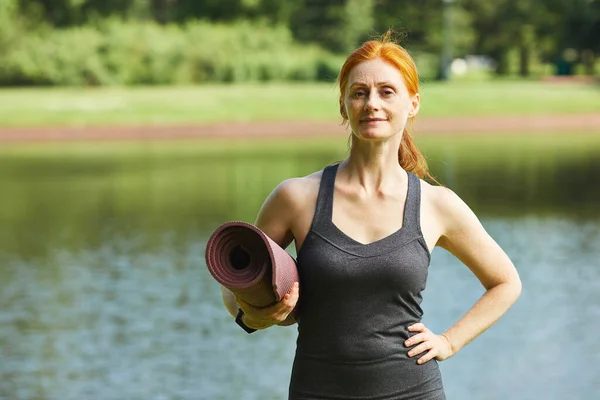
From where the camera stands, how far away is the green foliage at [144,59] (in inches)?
1938

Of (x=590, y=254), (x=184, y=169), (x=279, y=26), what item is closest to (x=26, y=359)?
(x=590, y=254)

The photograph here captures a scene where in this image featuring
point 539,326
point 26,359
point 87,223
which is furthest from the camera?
point 87,223

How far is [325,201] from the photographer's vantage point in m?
2.93

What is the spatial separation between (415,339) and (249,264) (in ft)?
1.36

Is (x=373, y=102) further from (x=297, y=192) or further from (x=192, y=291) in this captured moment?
(x=192, y=291)

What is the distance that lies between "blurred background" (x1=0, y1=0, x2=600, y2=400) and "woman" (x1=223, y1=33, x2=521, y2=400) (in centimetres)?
127

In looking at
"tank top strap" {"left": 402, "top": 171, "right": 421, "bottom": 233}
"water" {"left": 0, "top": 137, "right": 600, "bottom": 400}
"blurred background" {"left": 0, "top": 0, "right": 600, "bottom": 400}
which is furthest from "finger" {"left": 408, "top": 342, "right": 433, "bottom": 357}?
"water" {"left": 0, "top": 137, "right": 600, "bottom": 400}

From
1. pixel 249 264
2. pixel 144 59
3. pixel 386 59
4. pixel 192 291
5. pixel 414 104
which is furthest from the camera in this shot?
pixel 144 59

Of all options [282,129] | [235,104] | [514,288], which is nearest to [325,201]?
[514,288]

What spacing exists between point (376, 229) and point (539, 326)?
807 centimetres

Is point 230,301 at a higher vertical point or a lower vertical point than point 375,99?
lower

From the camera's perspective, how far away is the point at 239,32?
5516cm

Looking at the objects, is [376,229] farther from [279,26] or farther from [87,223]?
[279,26]

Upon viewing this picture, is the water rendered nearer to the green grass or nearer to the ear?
the ear
